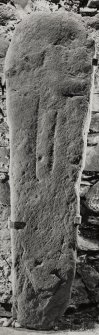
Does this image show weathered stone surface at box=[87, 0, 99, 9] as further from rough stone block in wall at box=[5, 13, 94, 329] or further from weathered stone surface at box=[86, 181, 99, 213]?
weathered stone surface at box=[86, 181, 99, 213]

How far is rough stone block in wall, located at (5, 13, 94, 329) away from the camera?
134cm

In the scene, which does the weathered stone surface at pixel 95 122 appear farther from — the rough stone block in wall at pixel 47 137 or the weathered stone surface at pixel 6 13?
the weathered stone surface at pixel 6 13

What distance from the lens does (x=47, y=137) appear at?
4.43 feet

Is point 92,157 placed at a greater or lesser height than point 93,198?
greater

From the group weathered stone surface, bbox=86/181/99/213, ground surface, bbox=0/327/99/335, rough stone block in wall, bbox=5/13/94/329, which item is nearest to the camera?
rough stone block in wall, bbox=5/13/94/329

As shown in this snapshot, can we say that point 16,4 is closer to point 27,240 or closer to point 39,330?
point 27,240

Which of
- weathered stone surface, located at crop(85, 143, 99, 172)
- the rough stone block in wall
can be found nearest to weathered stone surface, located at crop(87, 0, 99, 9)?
the rough stone block in wall

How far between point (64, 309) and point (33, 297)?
0.14 m

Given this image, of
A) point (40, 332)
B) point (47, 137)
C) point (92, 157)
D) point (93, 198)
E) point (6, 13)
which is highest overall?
point (6, 13)

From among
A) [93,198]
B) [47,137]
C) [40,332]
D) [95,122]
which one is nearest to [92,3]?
[95,122]

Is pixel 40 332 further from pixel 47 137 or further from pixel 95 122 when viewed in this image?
pixel 95 122

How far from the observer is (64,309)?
1448mm

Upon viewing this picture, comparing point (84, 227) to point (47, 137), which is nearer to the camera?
point (47, 137)

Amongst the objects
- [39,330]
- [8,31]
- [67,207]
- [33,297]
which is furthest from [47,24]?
[39,330]
